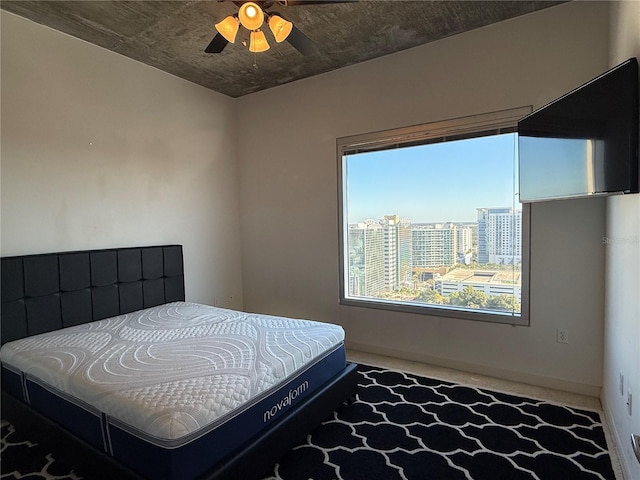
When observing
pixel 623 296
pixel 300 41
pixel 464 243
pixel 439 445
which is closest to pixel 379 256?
pixel 464 243

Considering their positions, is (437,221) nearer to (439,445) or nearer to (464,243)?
(464,243)

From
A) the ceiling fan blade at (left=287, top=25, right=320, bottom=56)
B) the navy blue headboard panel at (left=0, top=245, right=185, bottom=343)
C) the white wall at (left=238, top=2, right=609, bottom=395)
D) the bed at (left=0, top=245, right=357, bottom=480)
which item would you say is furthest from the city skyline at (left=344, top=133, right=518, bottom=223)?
the navy blue headboard panel at (left=0, top=245, right=185, bottom=343)

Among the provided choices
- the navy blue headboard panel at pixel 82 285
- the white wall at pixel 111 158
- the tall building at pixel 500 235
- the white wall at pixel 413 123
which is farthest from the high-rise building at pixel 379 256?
the navy blue headboard panel at pixel 82 285

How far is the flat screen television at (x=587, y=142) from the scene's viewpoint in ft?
5.04

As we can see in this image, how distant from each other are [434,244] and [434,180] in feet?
1.97

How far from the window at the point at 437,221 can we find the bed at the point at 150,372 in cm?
125

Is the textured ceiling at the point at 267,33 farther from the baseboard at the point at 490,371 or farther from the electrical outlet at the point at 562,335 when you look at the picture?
the baseboard at the point at 490,371

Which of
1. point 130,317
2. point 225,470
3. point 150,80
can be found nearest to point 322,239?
point 130,317

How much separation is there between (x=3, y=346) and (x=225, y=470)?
1.93 meters

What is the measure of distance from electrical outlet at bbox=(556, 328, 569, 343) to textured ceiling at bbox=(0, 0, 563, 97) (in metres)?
2.47

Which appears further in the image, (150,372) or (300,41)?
(300,41)

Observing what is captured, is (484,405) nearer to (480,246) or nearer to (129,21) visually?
(480,246)

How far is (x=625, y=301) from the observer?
191 centimetres

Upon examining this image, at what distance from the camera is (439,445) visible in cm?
215
